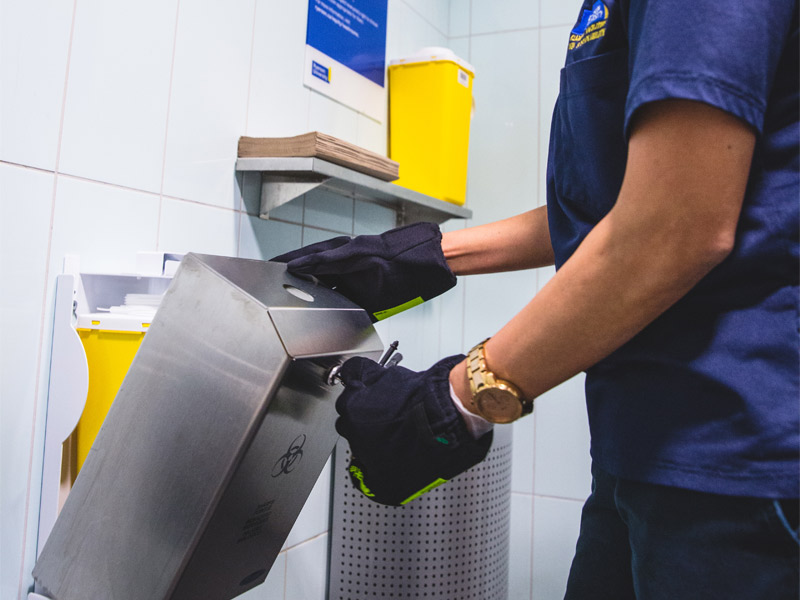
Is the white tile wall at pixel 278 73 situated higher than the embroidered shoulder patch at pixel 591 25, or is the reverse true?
the white tile wall at pixel 278 73

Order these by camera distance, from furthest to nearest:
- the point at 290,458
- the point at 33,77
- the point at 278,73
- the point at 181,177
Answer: the point at 278,73 < the point at 181,177 < the point at 33,77 < the point at 290,458

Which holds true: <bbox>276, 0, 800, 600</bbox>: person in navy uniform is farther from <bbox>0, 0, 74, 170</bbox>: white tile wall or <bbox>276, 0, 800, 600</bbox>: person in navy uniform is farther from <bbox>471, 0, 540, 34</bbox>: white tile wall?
<bbox>471, 0, 540, 34</bbox>: white tile wall

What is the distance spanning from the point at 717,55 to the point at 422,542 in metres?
1.24

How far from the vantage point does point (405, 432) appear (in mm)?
655

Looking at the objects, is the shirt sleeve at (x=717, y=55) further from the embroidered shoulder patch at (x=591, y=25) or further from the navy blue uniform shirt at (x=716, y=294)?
the embroidered shoulder patch at (x=591, y=25)

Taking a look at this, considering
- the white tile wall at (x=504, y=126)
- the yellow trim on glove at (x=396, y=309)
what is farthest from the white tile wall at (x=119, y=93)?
the white tile wall at (x=504, y=126)

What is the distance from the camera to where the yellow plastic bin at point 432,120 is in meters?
1.78

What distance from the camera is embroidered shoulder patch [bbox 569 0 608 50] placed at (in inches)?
26.1

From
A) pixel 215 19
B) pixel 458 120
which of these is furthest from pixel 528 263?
pixel 458 120

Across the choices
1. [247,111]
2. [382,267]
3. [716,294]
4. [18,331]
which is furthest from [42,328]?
[716,294]

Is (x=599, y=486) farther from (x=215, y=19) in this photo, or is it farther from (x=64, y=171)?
(x=215, y=19)

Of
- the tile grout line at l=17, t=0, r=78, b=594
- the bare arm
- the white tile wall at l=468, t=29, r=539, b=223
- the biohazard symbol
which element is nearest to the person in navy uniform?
the bare arm

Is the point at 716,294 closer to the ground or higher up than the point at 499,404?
higher up

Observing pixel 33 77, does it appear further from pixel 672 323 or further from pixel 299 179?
pixel 672 323
